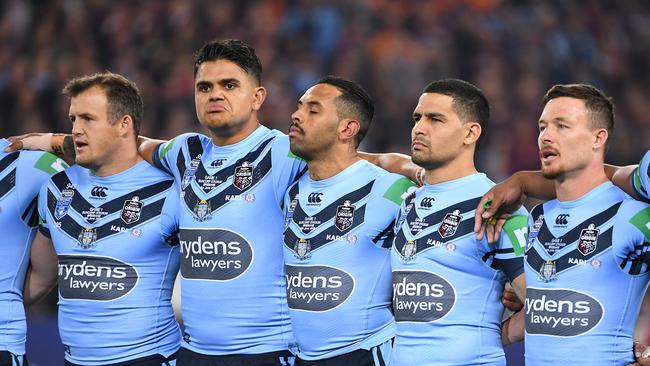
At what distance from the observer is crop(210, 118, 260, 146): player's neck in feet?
20.2

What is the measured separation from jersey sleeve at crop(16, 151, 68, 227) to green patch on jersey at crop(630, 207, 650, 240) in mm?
3335

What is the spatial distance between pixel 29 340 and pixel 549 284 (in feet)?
16.9

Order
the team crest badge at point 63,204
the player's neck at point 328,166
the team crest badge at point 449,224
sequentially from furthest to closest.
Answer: the team crest badge at point 63,204, the player's neck at point 328,166, the team crest badge at point 449,224

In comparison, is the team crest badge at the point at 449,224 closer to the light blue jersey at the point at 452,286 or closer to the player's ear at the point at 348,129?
the light blue jersey at the point at 452,286

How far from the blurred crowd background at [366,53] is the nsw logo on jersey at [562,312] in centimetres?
598

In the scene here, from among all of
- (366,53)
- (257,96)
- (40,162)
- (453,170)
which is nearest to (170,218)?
(257,96)

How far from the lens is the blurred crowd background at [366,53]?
1180 cm

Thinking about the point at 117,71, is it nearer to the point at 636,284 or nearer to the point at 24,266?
the point at 24,266

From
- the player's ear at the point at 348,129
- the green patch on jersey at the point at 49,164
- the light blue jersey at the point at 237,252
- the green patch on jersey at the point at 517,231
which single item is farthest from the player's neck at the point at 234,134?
the green patch on jersey at the point at 517,231

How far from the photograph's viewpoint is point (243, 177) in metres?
6.04

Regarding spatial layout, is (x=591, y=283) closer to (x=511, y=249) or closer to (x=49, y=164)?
(x=511, y=249)

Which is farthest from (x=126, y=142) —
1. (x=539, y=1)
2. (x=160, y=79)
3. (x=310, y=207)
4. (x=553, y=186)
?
(x=539, y=1)

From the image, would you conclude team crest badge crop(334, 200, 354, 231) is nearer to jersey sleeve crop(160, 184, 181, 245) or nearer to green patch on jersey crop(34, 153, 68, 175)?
jersey sleeve crop(160, 184, 181, 245)

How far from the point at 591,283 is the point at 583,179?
53cm
